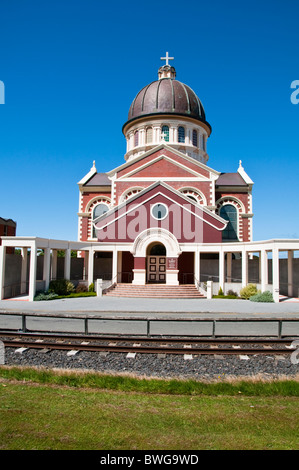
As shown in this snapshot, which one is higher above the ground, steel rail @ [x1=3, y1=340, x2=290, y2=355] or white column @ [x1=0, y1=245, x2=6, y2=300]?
white column @ [x1=0, y1=245, x2=6, y2=300]

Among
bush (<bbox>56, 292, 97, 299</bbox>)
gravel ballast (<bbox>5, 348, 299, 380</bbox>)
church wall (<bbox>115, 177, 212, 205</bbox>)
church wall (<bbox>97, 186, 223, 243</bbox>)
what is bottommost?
gravel ballast (<bbox>5, 348, 299, 380</bbox>)

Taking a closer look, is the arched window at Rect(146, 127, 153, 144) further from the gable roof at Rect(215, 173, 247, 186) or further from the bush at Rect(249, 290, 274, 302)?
the bush at Rect(249, 290, 274, 302)

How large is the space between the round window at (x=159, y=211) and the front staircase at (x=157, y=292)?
18.6ft

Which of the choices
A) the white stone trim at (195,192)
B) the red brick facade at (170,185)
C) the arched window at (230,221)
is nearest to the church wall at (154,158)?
the red brick facade at (170,185)

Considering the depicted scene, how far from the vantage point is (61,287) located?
2544cm

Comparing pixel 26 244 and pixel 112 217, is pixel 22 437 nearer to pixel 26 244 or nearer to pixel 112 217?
pixel 26 244

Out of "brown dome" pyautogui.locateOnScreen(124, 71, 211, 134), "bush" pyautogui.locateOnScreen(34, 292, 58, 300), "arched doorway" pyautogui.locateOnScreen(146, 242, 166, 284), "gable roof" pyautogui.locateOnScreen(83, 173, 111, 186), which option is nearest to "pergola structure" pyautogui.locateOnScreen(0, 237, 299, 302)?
"bush" pyautogui.locateOnScreen(34, 292, 58, 300)

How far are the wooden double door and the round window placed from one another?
139 inches

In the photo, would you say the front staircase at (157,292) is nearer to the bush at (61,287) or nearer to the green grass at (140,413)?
the bush at (61,287)

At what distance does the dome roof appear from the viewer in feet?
136

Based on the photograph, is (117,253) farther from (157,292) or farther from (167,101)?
(167,101)

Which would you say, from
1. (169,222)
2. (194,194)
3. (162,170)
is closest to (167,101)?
(162,170)

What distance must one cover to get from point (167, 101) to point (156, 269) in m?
22.3

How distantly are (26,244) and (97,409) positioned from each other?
1906 centimetres
